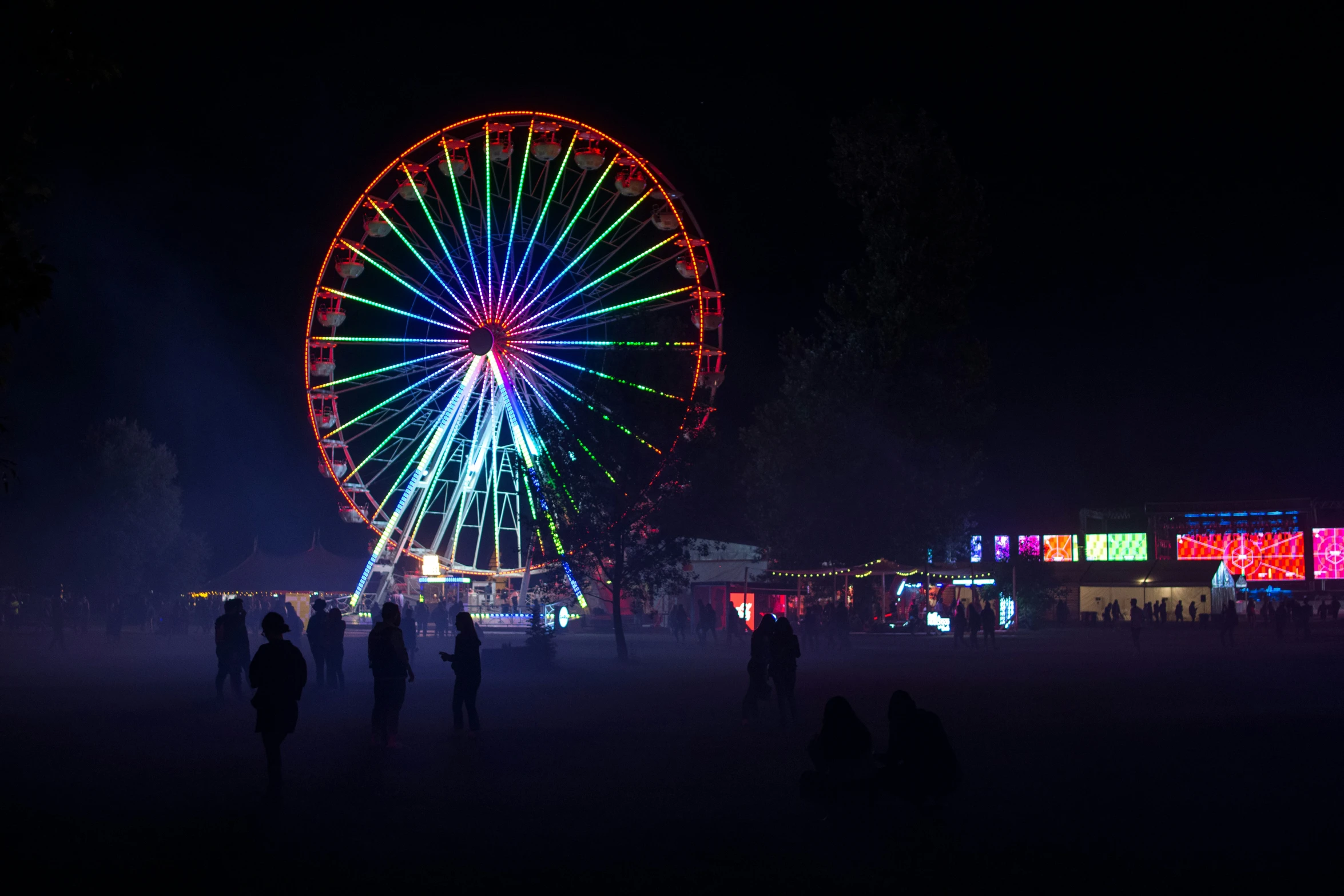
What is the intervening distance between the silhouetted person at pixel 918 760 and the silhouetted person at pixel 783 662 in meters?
6.69

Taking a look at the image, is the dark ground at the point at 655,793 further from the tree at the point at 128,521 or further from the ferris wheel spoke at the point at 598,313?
the tree at the point at 128,521

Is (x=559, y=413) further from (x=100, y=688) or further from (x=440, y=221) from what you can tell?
(x=100, y=688)

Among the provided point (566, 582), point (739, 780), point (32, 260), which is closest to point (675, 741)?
point (739, 780)

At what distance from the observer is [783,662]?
16375mm

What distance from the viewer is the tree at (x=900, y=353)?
128 feet

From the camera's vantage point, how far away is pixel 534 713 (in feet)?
59.5

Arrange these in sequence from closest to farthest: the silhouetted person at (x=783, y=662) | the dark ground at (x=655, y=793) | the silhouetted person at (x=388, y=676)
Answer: the dark ground at (x=655, y=793), the silhouetted person at (x=388, y=676), the silhouetted person at (x=783, y=662)

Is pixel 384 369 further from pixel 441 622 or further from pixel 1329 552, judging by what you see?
pixel 1329 552

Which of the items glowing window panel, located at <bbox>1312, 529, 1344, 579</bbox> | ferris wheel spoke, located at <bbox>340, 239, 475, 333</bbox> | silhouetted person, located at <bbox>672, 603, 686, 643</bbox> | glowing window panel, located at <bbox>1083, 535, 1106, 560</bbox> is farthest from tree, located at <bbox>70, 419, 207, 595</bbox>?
glowing window panel, located at <bbox>1312, 529, 1344, 579</bbox>

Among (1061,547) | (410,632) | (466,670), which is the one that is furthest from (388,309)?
(1061,547)

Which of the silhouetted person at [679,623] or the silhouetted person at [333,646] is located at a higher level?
the silhouetted person at [333,646]

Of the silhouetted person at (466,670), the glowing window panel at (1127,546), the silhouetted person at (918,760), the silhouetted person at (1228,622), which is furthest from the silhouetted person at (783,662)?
the glowing window panel at (1127,546)

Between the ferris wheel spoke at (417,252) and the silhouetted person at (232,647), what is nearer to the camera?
the silhouetted person at (232,647)

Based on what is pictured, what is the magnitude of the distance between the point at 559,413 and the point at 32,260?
26.3m
